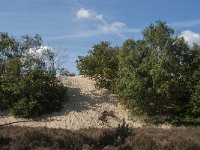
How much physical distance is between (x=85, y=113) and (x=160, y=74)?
644cm

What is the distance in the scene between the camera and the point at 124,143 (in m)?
15.9

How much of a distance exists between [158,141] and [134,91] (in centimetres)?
1728

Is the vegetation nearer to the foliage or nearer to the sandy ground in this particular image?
the sandy ground

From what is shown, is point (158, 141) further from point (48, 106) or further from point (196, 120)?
point (48, 106)

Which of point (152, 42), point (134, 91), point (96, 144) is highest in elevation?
point (152, 42)

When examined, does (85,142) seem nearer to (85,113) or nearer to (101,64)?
(85,113)

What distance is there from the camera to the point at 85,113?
36.8 metres

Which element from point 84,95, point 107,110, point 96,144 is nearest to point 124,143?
point 96,144

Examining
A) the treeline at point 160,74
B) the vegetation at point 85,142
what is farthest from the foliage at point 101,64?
the vegetation at point 85,142

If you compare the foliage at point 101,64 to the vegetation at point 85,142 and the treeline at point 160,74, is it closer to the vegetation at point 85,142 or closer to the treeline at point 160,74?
the treeline at point 160,74

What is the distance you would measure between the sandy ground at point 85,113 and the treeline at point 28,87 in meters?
0.70

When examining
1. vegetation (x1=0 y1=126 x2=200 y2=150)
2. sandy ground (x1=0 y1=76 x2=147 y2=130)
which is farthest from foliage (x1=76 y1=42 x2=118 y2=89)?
vegetation (x1=0 y1=126 x2=200 y2=150)

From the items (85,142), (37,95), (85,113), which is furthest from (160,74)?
(85,142)

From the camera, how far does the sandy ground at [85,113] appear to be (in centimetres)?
3491
